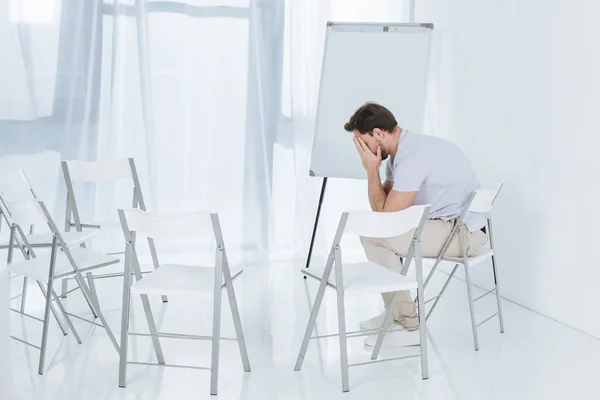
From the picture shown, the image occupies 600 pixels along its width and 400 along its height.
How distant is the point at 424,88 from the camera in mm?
4270

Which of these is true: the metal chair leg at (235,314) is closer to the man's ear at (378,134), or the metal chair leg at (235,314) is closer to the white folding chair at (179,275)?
the white folding chair at (179,275)

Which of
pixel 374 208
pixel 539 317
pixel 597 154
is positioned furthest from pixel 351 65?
pixel 539 317

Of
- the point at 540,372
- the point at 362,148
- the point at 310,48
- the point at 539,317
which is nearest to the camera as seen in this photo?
the point at 540,372

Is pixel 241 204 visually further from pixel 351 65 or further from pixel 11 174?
pixel 11 174

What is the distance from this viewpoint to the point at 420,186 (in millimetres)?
3270

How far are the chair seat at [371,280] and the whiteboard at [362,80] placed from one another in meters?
1.24

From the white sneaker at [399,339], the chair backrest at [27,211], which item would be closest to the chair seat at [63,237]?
the chair backrest at [27,211]

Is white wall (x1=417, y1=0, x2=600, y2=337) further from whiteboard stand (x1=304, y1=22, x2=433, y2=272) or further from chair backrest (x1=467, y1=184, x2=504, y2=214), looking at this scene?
chair backrest (x1=467, y1=184, x2=504, y2=214)

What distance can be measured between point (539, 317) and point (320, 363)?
4.59 ft

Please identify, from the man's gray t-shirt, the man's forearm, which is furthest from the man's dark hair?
the man's forearm

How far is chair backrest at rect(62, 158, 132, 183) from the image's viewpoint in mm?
3912

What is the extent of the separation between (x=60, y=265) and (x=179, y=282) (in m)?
0.67

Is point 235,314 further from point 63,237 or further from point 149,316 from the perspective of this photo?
point 63,237

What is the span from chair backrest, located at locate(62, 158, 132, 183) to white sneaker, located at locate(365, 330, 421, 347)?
1644 mm
